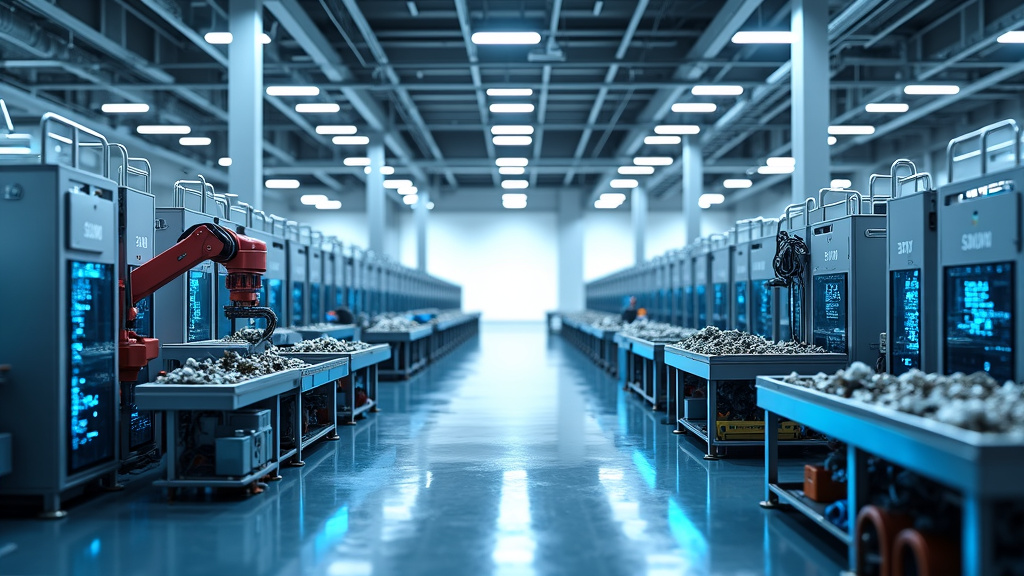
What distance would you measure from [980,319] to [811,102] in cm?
516

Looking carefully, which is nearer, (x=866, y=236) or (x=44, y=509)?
(x=44, y=509)

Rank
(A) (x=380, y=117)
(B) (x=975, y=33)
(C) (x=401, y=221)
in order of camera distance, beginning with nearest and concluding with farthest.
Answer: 1. (B) (x=975, y=33)
2. (A) (x=380, y=117)
3. (C) (x=401, y=221)

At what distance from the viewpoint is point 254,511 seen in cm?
451

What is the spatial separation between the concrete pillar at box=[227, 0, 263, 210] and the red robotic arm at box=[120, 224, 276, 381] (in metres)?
4.12

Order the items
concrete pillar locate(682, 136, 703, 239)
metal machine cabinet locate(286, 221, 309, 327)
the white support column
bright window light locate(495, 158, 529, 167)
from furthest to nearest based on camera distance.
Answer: bright window light locate(495, 158, 529, 167) < concrete pillar locate(682, 136, 703, 239) < metal machine cabinet locate(286, 221, 309, 327) < the white support column

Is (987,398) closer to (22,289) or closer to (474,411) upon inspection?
(22,289)

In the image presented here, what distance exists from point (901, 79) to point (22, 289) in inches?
540

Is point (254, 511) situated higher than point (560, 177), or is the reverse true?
point (560, 177)

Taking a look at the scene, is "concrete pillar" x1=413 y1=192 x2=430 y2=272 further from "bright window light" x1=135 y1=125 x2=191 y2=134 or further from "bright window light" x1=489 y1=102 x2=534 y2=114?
"bright window light" x1=489 y1=102 x2=534 y2=114

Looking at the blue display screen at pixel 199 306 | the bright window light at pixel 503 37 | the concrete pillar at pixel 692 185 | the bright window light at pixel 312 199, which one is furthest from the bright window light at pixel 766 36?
the bright window light at pixel 312 199

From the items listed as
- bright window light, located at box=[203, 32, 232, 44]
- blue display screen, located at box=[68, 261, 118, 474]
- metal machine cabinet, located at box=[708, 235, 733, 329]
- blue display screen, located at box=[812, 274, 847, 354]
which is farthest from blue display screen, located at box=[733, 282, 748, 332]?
bright window light, located at box=[203, 32, 232, 44]

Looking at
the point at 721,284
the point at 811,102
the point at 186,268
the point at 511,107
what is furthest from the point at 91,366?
the point at 511,107

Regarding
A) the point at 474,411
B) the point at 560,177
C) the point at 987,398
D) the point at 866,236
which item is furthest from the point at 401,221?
the point at 987,398

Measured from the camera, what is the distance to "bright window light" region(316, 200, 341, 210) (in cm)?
2822
